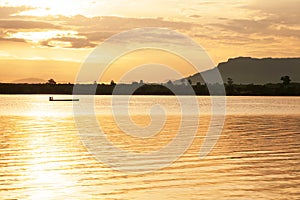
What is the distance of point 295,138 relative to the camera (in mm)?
40781

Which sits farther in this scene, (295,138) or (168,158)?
(295,138)

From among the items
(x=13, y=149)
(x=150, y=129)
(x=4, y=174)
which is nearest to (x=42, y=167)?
(x=4, y=174)

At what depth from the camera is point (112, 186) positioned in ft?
70.3

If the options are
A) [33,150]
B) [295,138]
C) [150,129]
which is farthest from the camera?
[150,129]

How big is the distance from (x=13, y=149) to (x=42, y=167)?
24.0 ft

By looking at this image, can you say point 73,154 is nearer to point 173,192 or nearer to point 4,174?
point 4,174

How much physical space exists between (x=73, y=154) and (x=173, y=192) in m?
11.7

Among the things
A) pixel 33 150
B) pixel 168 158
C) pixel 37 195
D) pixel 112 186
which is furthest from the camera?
pixel 33 150

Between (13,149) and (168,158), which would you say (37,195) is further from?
(13,149)

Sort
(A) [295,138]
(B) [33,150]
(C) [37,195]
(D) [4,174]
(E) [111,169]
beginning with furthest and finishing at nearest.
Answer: (A) [295,138] < (B) [33,150] < (E) [111,169] < (D) [4,174] < (C) [37,195]

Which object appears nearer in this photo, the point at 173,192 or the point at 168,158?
the point at 173,192

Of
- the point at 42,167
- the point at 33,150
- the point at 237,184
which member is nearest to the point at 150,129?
the point at 33,150

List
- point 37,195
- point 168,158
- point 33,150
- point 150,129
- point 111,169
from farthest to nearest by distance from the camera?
1. point 150,129
2. point 33,150
3. point 168,158
4. point 111,169
5. point 37,195

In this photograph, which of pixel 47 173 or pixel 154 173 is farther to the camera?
pixel 154 173
